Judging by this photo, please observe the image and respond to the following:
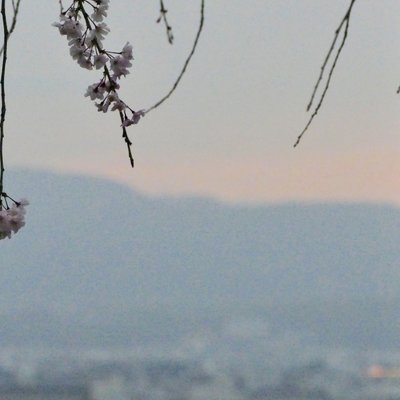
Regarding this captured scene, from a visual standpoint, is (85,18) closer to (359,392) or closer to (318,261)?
(359,392)

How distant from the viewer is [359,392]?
294 inches

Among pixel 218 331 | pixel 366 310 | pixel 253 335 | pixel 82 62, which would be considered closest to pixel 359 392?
pixel 366 310

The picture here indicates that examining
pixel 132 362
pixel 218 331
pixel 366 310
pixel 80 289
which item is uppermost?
pixel 80 289

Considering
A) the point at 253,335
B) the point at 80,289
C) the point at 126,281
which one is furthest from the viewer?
the point at 126,281

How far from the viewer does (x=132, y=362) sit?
9102 millimetres

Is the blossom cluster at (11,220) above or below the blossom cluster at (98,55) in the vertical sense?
below

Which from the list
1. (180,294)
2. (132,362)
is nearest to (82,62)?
(132,362)

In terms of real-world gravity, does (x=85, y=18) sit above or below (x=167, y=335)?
below

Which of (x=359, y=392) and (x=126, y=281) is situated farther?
(x=126, y=281)

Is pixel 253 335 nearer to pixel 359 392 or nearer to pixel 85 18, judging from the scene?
pixel 359 392

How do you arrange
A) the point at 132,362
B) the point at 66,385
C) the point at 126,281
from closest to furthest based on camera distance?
the point at 66,385
the point at 132,362
the point at 126,281

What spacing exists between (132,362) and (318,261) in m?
3.54

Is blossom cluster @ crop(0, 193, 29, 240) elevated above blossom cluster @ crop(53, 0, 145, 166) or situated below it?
below

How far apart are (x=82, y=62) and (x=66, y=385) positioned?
620 cm
